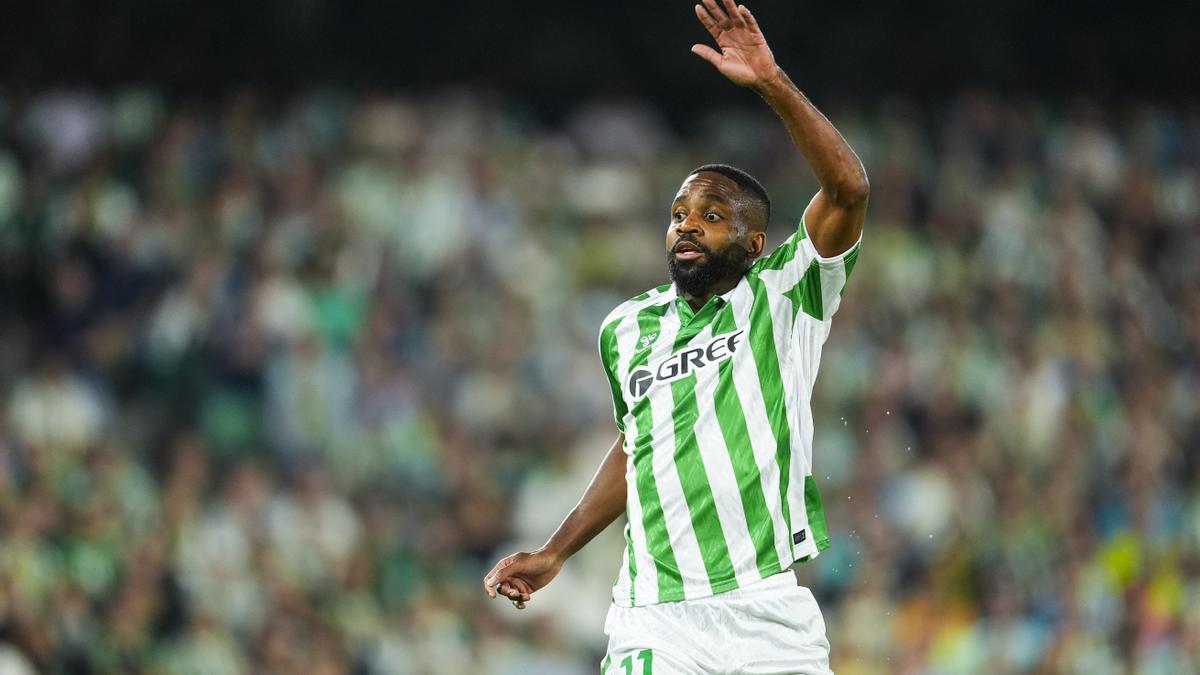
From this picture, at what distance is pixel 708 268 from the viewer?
4.65 meters

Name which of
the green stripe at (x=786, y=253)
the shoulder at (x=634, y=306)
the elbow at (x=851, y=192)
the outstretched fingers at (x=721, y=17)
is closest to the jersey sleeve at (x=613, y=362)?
the shoulder at (x=634, y=306)

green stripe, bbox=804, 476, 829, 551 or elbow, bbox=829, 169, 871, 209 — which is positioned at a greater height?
elbow, bbox=829, 169, 871, 209

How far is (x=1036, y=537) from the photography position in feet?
34.0

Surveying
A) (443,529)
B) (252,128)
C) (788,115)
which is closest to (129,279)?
(252,128)

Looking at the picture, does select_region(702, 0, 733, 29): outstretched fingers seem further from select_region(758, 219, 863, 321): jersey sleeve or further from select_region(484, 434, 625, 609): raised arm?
select_region(484, 434, 625, 609): raised arm

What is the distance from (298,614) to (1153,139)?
8.53 m

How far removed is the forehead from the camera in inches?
183

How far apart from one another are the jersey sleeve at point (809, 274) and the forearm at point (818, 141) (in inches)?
7.8

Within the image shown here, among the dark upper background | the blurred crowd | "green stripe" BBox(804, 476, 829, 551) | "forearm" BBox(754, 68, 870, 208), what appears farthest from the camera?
the dark upper background

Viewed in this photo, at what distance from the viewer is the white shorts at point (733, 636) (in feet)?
14.1

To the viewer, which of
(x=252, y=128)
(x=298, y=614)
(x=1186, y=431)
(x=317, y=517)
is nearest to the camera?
(x=298, y=614)

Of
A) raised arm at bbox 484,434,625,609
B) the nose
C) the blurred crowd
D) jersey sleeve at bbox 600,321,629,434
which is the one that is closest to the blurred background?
the blurred crowd

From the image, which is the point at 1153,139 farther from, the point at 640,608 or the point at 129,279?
the point at 640,608

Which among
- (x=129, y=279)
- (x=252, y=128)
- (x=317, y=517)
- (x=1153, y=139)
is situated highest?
(x=1153, y=139)
